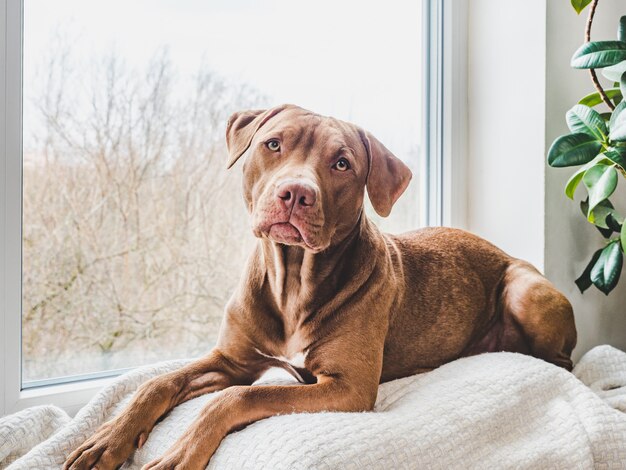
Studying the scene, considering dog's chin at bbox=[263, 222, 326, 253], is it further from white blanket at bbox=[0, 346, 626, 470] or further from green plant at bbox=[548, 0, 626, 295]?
green plant at bbox=[548, 0, 626, 295]

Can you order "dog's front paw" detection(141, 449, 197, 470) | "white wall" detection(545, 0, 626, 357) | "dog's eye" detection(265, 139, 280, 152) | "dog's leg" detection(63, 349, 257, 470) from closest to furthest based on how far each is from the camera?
1. "dog's front paw" detection(141, 449, 197, 470)
2. "dog's leg" detection(63, 349, 257, 470)
3. "dog's eye" detection(265, 139, 280, 152)
4. "white wall" detection(545, 0, 626, 357)

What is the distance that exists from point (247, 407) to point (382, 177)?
71cm

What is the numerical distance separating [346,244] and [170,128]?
75 centimetres

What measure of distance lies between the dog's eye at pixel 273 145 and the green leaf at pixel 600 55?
111 cm

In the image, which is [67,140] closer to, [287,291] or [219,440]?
[287,291]

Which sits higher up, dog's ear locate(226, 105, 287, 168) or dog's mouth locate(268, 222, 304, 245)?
dog's ear locate(226, 105, 287, 168)

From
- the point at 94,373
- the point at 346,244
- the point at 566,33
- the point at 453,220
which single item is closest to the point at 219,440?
the point at 346,244

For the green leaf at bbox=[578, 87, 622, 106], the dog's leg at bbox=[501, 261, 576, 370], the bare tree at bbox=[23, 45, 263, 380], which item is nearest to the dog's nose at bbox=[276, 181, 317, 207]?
the bare tree at bbox=[23, 45, 263, 380]

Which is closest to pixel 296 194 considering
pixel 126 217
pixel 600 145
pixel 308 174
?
pixel 308 174

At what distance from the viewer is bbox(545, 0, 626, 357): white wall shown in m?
2.34

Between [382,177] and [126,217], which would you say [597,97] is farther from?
[126,217]

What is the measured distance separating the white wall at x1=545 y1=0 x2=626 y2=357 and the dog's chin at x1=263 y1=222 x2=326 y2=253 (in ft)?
4.10

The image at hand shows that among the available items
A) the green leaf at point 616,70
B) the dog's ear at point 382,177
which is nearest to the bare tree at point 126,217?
the dog's ear at point 382,177

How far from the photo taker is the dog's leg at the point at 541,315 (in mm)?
1984
